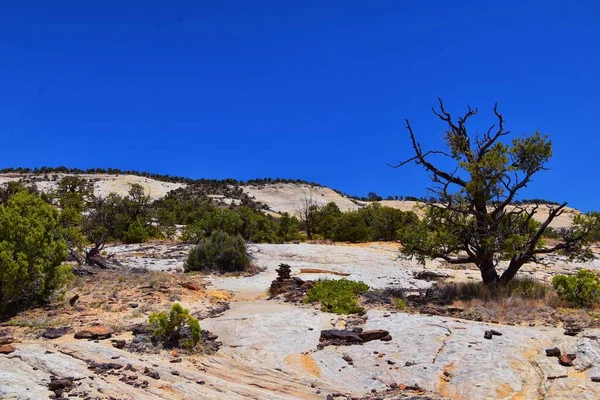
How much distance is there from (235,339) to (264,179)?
236 feet

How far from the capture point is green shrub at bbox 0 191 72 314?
10281mm

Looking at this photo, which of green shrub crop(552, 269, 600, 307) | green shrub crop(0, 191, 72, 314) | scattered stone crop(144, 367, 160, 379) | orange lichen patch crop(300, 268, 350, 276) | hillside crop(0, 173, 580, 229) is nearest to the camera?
scattered stone crop(144, 367, 160, 379)

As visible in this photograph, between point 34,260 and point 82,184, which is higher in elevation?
point 82,184

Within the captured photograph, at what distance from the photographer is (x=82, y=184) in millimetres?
55938

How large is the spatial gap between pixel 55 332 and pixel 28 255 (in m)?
2.68

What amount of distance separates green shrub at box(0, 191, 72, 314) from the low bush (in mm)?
9475

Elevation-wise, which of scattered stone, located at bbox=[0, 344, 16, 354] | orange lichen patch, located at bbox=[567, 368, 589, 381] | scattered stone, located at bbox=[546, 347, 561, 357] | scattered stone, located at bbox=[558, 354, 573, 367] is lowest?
scattered stone, located at bbox=[0, 344, 16, 354]

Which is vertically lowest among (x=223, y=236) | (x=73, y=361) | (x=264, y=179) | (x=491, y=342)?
(x=73, y=361)

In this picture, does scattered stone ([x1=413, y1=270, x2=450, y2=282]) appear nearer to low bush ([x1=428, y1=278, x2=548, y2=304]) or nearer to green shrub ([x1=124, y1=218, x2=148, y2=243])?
low bush ([x1=428, y1=278, x2=548, y2=304])

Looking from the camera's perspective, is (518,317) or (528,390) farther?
(518,317)

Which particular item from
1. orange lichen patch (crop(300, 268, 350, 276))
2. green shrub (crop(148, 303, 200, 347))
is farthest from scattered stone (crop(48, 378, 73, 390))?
orange lichen patch (crop(300, 268, 350, 276))

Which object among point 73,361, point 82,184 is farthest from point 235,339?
point 82,184

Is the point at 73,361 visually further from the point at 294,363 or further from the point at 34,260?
the point at 34,260

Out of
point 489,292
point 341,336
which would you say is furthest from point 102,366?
point 489,292
